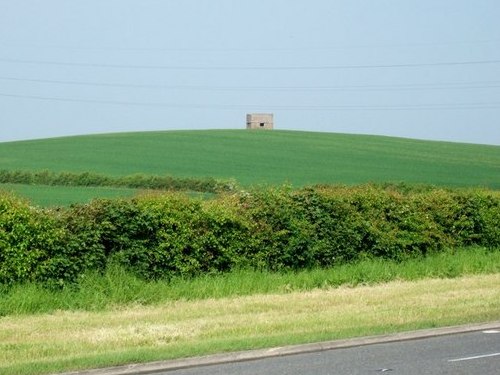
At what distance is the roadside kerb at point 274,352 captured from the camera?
12.2 m

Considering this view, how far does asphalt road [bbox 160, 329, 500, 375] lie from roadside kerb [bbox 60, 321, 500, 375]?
0.14 meters

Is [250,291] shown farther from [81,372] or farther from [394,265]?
[81,372]

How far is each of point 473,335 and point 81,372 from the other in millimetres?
6089

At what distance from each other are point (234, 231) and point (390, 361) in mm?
9012

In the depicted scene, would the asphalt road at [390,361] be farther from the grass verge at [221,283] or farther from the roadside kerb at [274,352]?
the grass verge at [221,283]

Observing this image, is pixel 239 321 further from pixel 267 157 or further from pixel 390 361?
pixel 267 157

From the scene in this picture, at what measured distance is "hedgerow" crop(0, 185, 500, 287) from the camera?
18.7 m

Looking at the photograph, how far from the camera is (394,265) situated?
2352 centimetres

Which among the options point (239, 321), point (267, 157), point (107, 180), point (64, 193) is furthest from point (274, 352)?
point (267, 157)

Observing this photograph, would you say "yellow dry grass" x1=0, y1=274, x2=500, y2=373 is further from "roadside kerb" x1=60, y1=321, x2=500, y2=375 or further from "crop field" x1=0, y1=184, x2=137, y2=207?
"crop field" x1=0, y1=184, x2=137, y2=207

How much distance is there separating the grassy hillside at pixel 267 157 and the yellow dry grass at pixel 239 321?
88.6 feet

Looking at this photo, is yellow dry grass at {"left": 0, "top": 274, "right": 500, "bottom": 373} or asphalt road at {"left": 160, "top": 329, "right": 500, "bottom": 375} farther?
yellow dry grass at {"left": 0, "top": 274, "right": 500, "bottom": 373}

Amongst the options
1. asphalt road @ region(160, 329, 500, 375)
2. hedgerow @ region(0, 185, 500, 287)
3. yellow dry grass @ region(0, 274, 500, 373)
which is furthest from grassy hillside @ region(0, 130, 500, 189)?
asphalt road @ region(160, 329, 500, 375)

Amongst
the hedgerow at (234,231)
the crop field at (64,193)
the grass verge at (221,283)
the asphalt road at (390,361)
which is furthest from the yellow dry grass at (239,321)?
the crop field at (64,193)
